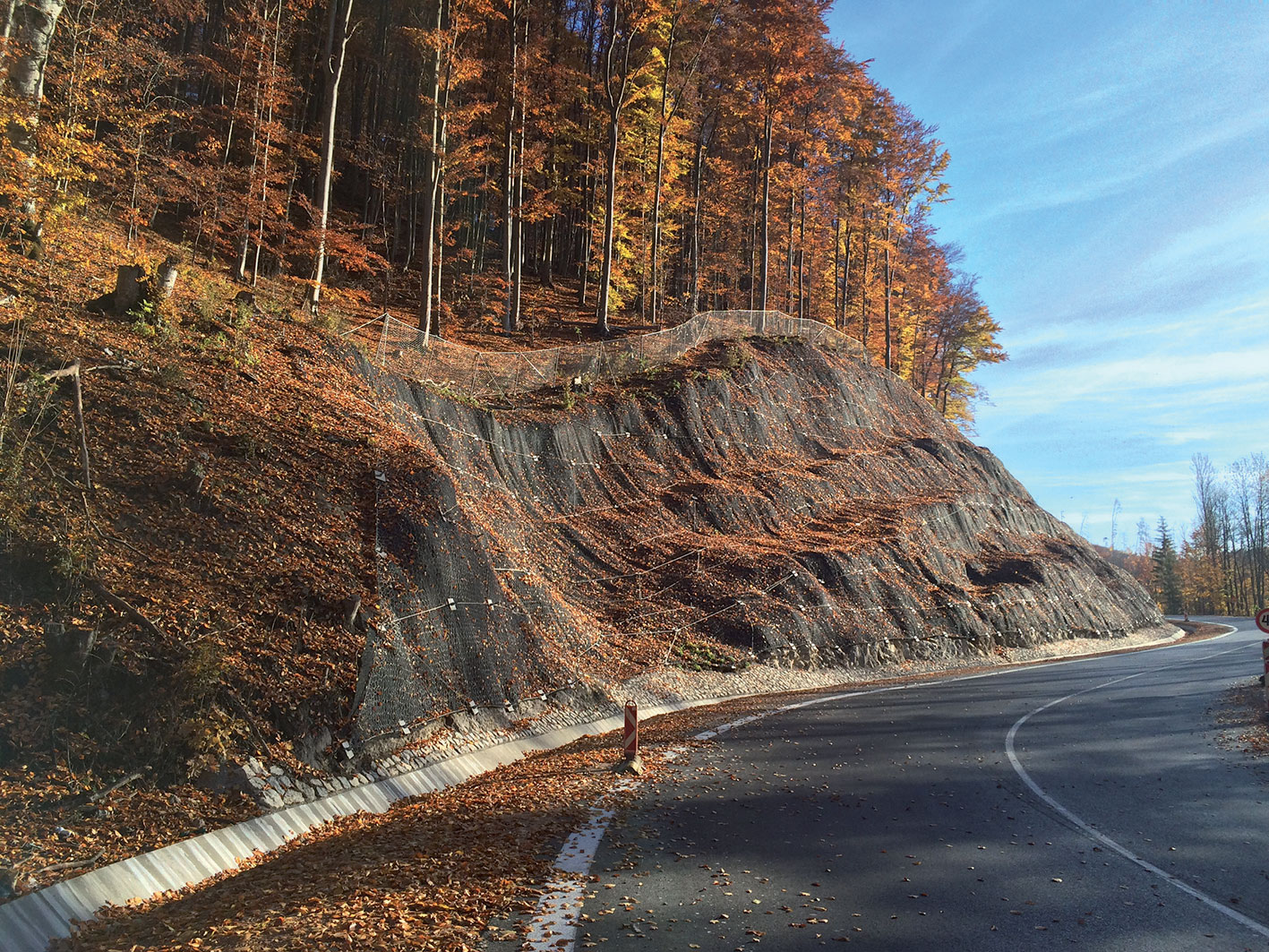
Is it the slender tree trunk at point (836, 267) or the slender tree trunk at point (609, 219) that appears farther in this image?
the slender tree trunk at point (836, 267)

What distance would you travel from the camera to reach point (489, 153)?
28.2 metres

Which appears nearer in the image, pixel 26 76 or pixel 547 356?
pixel 26 76

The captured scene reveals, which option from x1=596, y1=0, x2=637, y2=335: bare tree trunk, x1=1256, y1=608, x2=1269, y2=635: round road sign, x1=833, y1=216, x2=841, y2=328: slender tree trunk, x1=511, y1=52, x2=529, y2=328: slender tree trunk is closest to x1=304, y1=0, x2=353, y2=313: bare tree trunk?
x1=511, y1=52, x2=529, y2=328: slender tree trunk

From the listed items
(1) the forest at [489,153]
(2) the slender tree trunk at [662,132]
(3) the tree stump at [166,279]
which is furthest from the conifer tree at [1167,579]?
(3) the tree stump at [166,279]

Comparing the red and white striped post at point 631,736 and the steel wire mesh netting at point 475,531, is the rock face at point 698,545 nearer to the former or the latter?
the steel wire mesh netting at point 475,531

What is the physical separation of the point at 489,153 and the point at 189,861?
88.4ft

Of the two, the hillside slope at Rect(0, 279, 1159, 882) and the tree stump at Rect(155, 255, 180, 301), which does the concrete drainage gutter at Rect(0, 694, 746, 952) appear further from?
the tree stump at Rect(155, 255, 180, 301)

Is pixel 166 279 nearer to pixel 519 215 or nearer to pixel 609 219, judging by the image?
pixel 609 219

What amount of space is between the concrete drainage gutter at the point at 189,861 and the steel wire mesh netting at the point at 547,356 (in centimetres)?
1190

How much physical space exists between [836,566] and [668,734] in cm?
1291

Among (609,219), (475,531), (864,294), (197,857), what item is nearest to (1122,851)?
(197,857)

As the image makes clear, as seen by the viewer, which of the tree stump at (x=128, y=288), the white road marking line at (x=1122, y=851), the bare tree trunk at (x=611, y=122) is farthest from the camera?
the bare tree trunk at (x=611, y=122)

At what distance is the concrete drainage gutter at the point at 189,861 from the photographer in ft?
15.7

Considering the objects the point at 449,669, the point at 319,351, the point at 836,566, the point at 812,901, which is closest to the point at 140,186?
the point at 319,351
